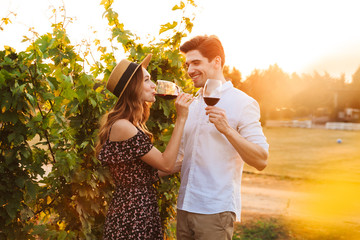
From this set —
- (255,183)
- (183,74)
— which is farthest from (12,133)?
(255,183)

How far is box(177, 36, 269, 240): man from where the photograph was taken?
8.61 feet

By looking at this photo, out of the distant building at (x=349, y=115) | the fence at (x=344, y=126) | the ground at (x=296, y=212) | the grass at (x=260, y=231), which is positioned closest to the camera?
the grass at (x=260, y=231)

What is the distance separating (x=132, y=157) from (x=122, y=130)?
23 cm

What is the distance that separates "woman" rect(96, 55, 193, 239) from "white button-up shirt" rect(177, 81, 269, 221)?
0.66 ft

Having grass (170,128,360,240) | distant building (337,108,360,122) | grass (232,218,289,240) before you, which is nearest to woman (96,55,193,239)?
grass (170,128,360,240)

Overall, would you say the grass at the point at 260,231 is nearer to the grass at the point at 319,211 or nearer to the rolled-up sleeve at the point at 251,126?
the grass at the point at 319,211

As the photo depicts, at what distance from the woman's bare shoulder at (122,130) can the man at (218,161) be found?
19.4 inches

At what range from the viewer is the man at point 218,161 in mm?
2625

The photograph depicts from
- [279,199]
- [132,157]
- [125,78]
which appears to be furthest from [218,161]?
[279,199]

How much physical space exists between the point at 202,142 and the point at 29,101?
1.51 m

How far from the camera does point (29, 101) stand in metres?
3.10

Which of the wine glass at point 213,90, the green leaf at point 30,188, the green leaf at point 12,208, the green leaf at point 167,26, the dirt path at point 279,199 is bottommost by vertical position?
the dirt path at point 279,199

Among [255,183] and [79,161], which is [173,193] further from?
[255,183]

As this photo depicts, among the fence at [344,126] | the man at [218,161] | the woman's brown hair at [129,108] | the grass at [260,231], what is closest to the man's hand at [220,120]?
the man at [218,161]
